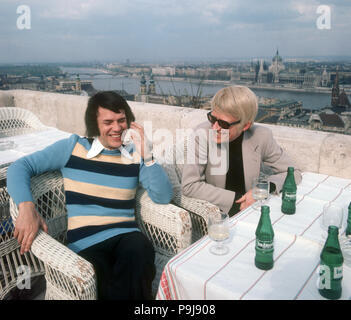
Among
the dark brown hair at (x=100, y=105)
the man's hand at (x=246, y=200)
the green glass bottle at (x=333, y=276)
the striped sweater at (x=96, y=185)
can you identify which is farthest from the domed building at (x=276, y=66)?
the green glass bottle at (x=333, y=276)

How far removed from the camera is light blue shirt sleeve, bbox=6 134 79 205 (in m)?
1.54

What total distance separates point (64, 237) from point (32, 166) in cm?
60

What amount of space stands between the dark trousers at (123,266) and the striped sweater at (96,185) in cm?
7

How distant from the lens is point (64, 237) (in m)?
2.01

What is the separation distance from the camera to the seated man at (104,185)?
1525 mm

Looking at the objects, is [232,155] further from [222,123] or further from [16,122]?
[16,122]

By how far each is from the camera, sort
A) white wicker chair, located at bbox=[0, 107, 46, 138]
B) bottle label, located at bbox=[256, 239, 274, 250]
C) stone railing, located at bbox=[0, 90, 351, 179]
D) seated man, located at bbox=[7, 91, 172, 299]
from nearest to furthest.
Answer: bottle label, located at bbox=[256, 239, 274, 250], seated man, located at bbox=[7, 91, 172, 299], stone railing, located at bbox=[0, 90, 351, 179], white wicker chair, located at bbox=[0, 107, 46, 138]

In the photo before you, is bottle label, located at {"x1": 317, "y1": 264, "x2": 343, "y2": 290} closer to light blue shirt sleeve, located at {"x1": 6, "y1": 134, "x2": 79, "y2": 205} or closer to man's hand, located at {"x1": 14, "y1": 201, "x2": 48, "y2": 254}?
man's hand, located at {"x1": 14, "y1": 201, "x2": 48, "y2": 254}

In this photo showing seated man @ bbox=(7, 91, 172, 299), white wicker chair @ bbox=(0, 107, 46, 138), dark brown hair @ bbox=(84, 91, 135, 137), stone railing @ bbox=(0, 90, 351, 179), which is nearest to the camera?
seated man @ bbox=(7, 91, 172, 299)

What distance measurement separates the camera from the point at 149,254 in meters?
1.55

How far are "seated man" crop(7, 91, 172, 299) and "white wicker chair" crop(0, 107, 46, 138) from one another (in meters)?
1.76

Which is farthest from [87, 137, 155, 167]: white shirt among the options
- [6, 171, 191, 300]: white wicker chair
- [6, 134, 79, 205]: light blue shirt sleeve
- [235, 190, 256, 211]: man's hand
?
[235, 190, 256, 211]: man's hand
